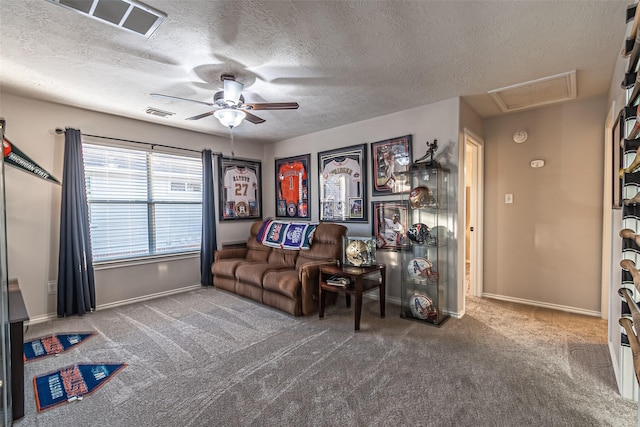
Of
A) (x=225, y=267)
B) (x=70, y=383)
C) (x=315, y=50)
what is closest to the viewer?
(x=70, y=383)

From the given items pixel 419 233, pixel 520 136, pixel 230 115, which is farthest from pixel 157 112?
pixel 520 136

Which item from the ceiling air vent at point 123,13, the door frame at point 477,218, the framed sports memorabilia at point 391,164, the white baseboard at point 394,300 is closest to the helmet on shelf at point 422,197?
the framed sports memorabilia at point 391,164

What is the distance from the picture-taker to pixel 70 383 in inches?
83.5

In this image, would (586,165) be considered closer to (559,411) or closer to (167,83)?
(559,411)

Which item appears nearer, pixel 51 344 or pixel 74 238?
pixel 51 344

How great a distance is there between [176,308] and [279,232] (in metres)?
1.69

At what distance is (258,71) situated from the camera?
258 cm

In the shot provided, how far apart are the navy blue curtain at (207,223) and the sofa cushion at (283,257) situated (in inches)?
39.4

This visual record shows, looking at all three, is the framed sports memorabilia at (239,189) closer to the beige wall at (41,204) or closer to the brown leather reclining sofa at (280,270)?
the brown leather reclining sofa at (280,270)

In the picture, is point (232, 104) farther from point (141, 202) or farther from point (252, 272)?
point (141, 202)

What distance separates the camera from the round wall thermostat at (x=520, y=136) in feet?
11.9

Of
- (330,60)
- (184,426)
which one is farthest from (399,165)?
(184,426)

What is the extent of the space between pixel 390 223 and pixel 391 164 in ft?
2.52

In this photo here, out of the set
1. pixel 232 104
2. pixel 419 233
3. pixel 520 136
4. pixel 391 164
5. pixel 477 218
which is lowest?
pixel 419 233
